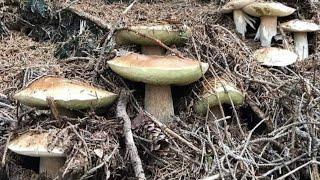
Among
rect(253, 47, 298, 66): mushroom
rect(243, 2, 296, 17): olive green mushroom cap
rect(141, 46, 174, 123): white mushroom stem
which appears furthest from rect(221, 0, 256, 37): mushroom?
rect(141, 46, 174, 123): white mushroom stem

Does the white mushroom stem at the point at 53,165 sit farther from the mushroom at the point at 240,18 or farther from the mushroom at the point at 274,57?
the mushroom at the point at 240,18

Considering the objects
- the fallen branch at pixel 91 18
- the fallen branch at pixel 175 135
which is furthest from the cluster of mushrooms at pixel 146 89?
the fallen branch at pixel 91 18

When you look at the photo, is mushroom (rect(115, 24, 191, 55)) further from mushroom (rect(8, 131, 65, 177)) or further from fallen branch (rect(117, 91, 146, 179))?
mushroom (rect(8, 131, 65, 177))

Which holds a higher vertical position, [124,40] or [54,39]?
[124,40]

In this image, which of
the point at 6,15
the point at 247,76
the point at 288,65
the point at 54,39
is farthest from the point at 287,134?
the point at 6,15

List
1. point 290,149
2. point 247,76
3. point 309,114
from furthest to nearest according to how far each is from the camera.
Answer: point 247,76 → point 309,114 → point 290,149

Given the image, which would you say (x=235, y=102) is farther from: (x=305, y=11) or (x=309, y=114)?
(x=305, y=11)
